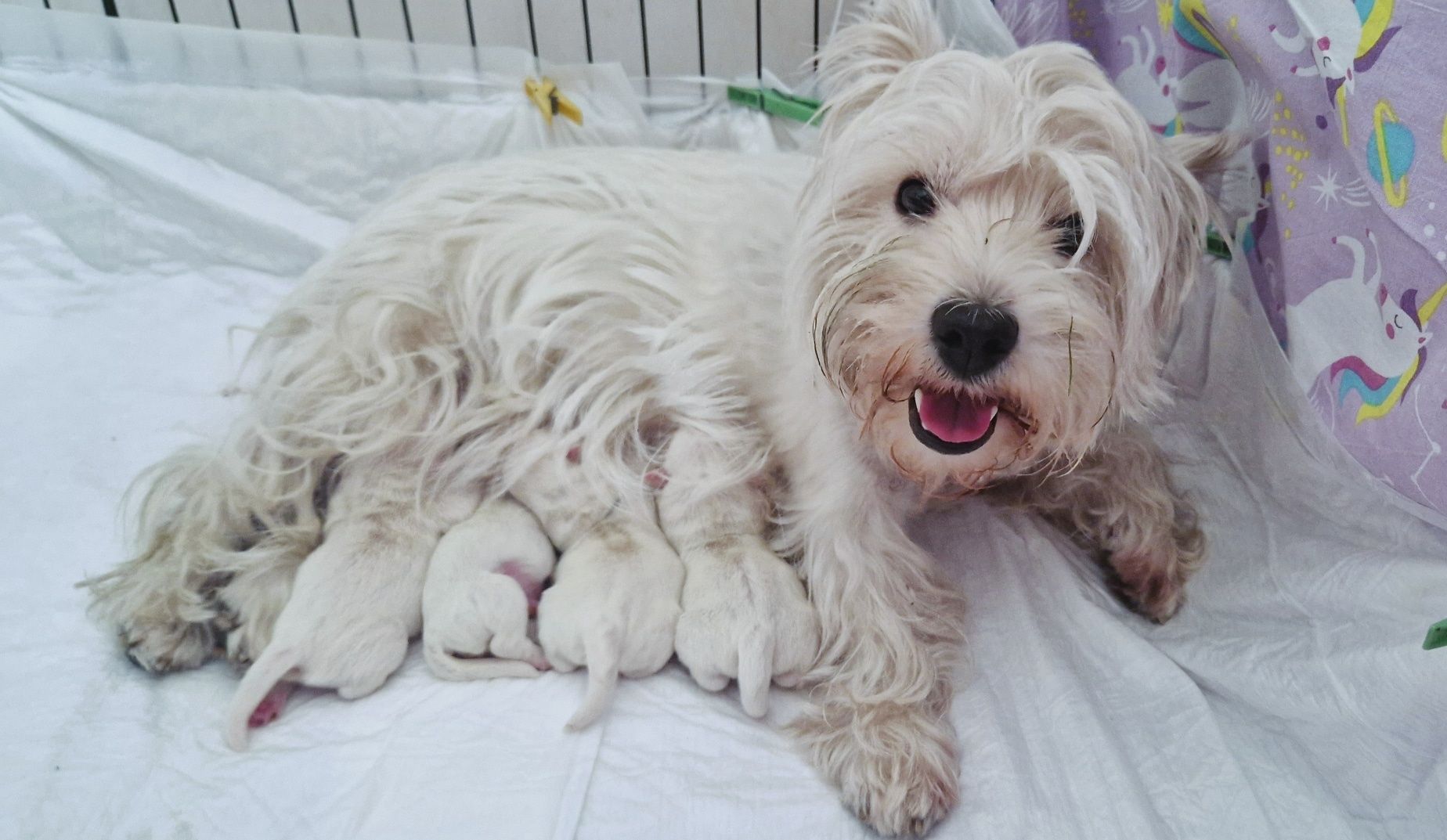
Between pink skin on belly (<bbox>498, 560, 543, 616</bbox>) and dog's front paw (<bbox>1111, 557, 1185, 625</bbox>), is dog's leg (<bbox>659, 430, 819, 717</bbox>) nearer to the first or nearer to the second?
pink skin on belly (<bbox>498, 560, 543, 616</bbox>)

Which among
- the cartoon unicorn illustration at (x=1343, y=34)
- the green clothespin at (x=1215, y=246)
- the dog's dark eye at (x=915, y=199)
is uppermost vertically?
the cartoon unicorn illustration at (x=1343, y=34)

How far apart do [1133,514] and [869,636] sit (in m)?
0.45

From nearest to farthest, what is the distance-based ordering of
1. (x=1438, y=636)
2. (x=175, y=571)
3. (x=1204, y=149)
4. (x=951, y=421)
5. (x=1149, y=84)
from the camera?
(x=1438, y=636), (x=951, y=421), (x=1204, y=149), (x=175, y=571), (x=1149, y=84)

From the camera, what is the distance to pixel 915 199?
3.97 feet

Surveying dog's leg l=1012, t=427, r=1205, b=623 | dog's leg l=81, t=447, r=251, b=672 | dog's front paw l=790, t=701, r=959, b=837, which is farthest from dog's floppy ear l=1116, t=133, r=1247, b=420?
dog's leg l=81, t=447, r=251, b=672

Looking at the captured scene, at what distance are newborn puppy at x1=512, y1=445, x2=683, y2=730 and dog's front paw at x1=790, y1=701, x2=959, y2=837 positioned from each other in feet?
0.75

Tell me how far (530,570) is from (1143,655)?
2.84ft

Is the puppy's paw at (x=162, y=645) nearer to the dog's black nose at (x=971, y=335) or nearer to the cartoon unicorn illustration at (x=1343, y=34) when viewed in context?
the dog's black nose at (x=971, y=335)

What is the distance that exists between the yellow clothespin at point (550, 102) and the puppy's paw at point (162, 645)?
131 centimetres

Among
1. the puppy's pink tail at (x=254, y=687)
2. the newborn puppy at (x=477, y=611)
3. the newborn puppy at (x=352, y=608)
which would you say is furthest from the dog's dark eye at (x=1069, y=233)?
the puppy's pink tail at (x=254, y=687)

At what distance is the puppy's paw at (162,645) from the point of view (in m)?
1.33

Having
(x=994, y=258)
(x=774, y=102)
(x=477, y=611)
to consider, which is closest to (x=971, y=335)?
(x=994, y=258)

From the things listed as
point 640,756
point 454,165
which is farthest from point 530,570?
point 454,165

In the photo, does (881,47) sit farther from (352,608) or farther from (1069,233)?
(352,608)
